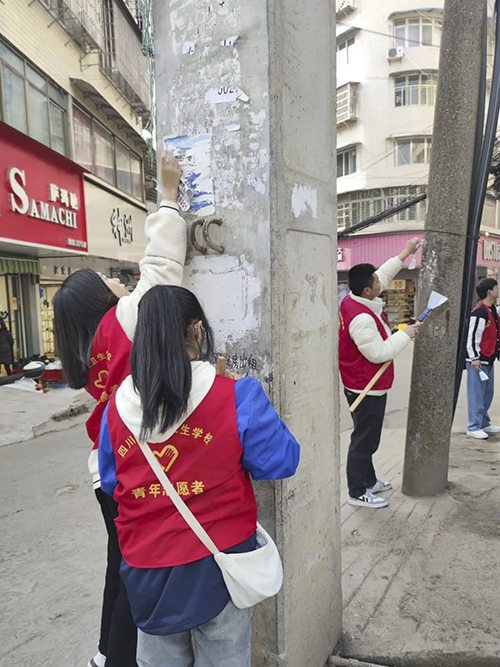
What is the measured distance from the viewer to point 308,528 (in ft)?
6.89

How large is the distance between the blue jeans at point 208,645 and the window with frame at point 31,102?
31.3 ft

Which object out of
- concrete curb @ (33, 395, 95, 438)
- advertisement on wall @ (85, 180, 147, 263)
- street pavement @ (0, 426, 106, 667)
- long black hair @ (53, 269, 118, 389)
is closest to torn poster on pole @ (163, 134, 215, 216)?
long black hair @ (53, 269, 118, 389)

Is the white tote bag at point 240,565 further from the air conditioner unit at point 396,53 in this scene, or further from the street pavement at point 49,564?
the air conditioner unit at point 396,53

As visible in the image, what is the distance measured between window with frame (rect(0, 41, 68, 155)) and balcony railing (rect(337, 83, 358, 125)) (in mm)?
15487

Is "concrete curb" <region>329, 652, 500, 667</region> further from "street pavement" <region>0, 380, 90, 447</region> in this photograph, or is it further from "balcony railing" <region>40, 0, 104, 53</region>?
"balcony railing" <region>40, 0, 104, 53</region>

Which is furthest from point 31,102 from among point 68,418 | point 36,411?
point 68,418

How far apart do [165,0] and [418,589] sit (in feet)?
9.57

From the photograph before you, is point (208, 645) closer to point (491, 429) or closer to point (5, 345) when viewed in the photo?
point (491, 429)

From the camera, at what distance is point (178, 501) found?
1424 mm

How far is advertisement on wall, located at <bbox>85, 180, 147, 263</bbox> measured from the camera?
12.4 m

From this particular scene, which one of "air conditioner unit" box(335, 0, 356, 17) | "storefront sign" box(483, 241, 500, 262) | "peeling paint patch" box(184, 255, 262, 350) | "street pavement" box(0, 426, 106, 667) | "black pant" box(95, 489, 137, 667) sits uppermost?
"air conditioner unit" box(335, 0, 356, 17)

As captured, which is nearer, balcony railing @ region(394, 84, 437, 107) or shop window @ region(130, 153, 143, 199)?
shop window @ region(130, 153, 143, 199)

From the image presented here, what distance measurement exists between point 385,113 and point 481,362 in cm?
2013

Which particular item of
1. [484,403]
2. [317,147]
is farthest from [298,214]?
[484,403]
